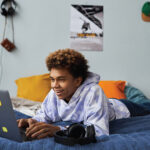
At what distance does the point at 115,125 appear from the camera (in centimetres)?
129

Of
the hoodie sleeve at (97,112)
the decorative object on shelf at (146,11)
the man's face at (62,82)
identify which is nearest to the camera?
the hoodie sleeve at (97,112)

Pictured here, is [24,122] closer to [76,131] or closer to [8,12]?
[76,131]

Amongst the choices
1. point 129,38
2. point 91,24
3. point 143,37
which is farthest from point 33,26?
point 143,37

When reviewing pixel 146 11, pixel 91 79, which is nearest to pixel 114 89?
pixel 146 11

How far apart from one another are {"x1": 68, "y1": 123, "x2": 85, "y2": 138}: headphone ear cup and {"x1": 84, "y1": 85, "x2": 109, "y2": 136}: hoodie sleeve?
16cm

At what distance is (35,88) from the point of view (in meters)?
2.49

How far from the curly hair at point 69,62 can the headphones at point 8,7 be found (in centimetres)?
176

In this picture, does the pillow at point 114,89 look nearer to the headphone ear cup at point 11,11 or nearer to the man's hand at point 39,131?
the headphone ear cup at point 11,11

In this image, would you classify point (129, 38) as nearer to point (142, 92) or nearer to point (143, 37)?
point (143, 37)

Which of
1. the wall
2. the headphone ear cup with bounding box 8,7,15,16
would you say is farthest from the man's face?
the headphone ear cup with bounding box 8,7,15,16

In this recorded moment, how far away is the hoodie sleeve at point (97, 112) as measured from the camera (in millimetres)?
1062

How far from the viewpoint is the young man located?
116 cm

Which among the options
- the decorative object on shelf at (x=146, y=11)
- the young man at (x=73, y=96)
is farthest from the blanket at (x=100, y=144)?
the decorative object on shelf at (x=146, y=11)

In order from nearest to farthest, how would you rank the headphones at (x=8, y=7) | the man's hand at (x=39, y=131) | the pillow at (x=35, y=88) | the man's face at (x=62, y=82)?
the man's hand at (x=39, y=131) → the man's face at (x=62, y=82) → the pillow at (x=35, y=88) → the headphones at (x=8, y=7)
